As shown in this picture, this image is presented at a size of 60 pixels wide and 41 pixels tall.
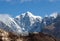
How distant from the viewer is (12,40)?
72438 mm

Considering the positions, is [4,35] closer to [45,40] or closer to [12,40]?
[12,40]

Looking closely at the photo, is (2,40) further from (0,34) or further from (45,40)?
(45,40)

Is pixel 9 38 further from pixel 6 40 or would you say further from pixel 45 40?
pixel 45 40

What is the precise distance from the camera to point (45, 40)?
118 metres

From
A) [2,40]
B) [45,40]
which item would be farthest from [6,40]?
[45,40]

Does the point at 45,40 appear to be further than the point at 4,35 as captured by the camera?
Yes

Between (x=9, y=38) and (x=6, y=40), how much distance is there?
2.50m

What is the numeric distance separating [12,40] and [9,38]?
4.42ft

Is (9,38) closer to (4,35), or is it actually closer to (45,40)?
(4,35)

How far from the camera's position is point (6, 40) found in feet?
227

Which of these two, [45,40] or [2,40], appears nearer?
[2,40]

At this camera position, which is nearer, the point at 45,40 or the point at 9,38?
the point at 9,38

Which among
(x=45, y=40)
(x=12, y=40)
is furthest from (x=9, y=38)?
(x=45, y=40)

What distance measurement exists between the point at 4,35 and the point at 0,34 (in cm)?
129
